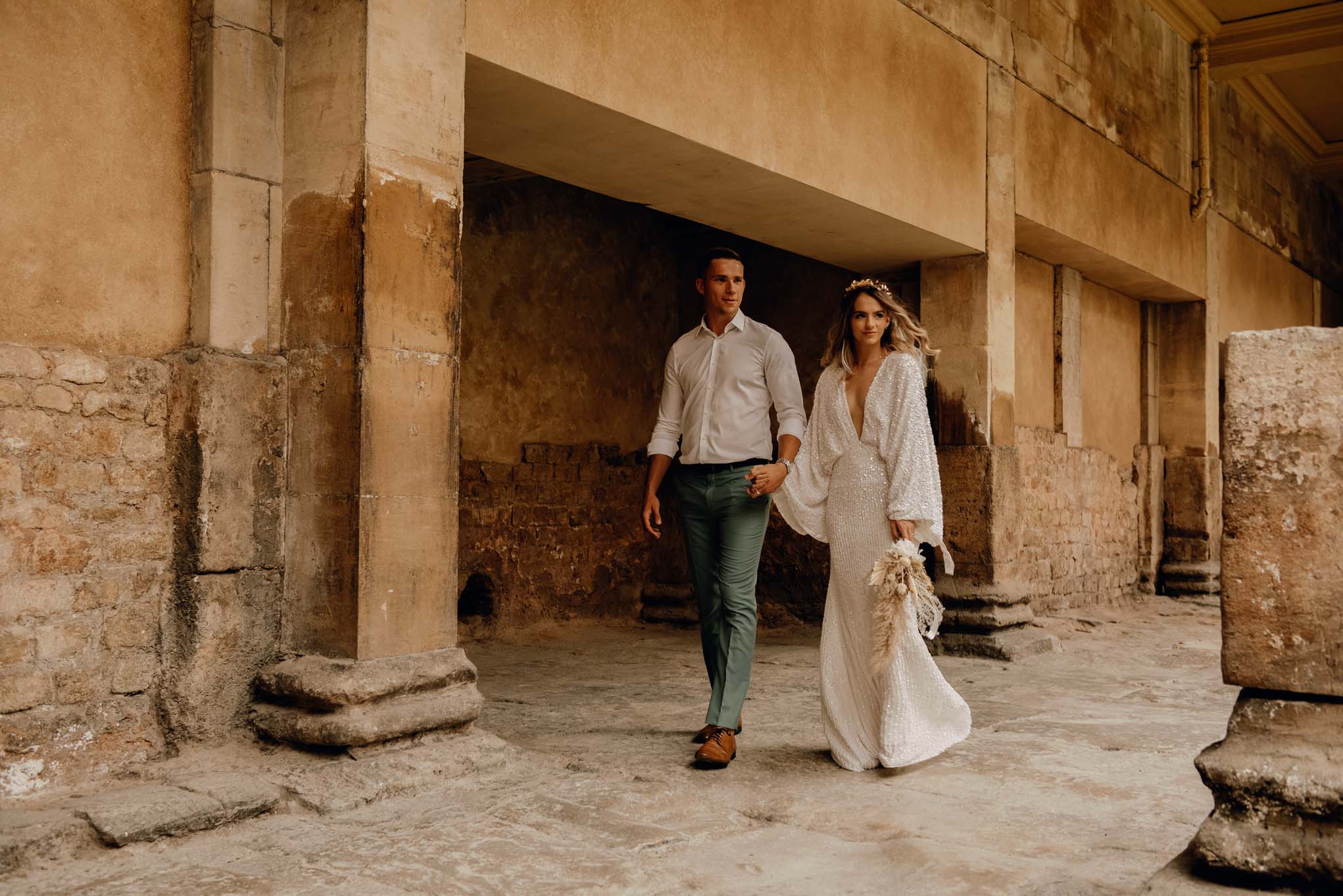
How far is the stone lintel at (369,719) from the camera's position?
345 centimetres

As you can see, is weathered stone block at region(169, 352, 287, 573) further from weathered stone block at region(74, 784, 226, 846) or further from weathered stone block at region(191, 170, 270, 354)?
weathered stone block at region(74, 784, 226, 846)

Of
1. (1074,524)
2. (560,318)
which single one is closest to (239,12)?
(560,318)

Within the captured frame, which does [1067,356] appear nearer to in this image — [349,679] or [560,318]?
[560,318]

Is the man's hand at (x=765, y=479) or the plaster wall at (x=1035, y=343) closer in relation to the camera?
the man's hand at (x=765, y=479)

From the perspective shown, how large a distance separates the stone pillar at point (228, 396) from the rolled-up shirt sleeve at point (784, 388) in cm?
177

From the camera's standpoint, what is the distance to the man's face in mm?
4363

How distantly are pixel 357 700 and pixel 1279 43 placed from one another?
10037 millimetres

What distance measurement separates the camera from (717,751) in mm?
3867

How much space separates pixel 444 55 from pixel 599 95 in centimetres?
81

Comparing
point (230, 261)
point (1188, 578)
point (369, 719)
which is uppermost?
point (230, 261)

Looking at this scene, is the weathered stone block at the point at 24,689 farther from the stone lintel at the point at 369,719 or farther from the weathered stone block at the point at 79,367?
the weathered stone block at the point at 79,367

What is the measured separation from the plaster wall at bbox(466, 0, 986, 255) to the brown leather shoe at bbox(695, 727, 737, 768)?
245 cm

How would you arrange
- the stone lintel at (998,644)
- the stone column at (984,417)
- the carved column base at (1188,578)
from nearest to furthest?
the stone lintel at (998,644), the stone column at (984,417), the carved column base at (1188,578)

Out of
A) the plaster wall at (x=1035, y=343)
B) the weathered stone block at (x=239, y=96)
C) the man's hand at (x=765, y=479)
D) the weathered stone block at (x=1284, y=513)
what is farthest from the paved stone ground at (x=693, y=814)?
the plaster wall at (x=1035, y=343)
